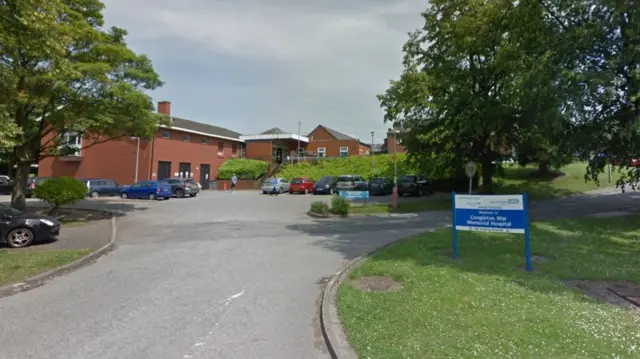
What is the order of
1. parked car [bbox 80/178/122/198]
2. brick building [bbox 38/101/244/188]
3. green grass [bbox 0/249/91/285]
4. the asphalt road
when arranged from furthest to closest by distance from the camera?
brick building [bbox 38/101/244/188], parked car [bbox 80/178/122/198], green grass [bbox 0/249/91/285], the asphalt road

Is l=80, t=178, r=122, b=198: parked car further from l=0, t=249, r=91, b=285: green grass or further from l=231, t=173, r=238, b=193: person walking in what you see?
l=0, t=249, r=91, b=285: green grass

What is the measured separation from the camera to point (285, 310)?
607 cm

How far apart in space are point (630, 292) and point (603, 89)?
9.72m

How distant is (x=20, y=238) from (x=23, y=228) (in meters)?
0.31

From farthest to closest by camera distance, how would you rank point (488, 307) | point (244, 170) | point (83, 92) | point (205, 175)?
1. point (205, 175)
2. point (244, 170)
3. point (83, 92)
4. point (488, 307)

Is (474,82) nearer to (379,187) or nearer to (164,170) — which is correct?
(379,187)

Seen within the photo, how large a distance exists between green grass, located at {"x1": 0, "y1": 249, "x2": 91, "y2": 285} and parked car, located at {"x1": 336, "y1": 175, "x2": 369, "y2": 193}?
2360cm

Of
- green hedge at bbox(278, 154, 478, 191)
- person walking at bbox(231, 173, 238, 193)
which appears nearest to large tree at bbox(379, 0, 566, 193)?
green hedge at bbox(278, 154, 478, 191)

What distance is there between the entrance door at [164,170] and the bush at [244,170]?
592 centimetres

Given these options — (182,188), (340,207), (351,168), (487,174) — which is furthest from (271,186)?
(487,174)

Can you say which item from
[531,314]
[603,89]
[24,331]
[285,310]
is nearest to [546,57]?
[603,89]

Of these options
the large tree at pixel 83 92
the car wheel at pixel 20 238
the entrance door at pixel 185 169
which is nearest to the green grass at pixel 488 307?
the car wheel at pixel 20 238

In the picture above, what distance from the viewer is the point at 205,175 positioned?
147 feet

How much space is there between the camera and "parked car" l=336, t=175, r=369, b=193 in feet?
108
